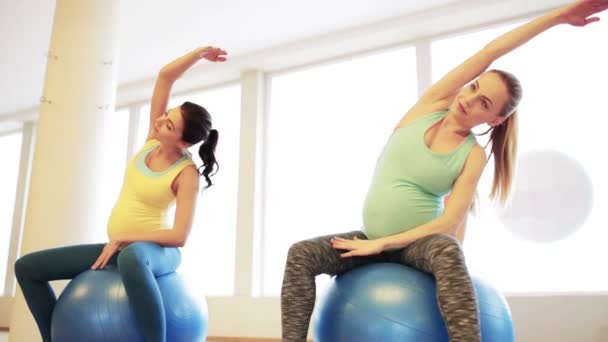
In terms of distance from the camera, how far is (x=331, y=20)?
4047mm

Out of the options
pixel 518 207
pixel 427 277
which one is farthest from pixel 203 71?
pixel 427 277

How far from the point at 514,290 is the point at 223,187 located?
250cm

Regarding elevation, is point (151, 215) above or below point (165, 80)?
below

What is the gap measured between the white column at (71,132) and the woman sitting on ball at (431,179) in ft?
5.38

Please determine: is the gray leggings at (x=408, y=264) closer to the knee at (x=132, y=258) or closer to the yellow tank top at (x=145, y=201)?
the knee at (x=132, y=258)

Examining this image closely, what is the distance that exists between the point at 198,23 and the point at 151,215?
230 centimetres

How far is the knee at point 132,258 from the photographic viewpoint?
186 centimetres

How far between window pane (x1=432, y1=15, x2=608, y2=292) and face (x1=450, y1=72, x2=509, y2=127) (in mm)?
1335

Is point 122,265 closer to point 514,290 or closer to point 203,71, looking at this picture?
point 514,290

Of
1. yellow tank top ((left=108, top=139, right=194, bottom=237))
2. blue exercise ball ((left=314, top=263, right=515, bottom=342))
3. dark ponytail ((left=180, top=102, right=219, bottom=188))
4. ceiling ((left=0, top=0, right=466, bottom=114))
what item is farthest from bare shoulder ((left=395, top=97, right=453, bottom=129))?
ceiling ((left=0, top=0, right=466, bottom=114))

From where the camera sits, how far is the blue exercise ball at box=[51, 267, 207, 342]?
1.88m

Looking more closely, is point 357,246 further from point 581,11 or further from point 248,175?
point 248,175

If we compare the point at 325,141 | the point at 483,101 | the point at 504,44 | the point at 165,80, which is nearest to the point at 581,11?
the point at 504,44

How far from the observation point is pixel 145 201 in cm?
223
